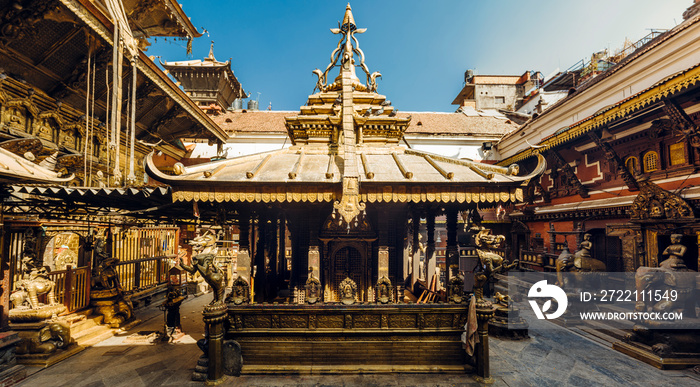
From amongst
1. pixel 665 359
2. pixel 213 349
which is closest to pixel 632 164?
pixel 665 359

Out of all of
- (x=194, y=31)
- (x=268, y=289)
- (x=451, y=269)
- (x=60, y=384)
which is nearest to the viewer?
(x=60, y=384)

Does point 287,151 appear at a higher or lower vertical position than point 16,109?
lower

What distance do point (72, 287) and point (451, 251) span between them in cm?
1305

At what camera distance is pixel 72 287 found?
1006 centimetres

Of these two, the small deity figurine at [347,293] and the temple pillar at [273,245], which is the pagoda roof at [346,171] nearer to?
the small deity figurine at [347,293]

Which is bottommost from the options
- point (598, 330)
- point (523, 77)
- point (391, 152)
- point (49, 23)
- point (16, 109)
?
point (598, 330)

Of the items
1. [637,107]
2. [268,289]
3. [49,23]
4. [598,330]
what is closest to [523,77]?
[637,107]

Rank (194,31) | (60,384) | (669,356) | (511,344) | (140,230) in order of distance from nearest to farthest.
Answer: (60,384), (669,356), (511,344), (140,230), (194,31)

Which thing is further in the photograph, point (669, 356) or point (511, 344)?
point (511, 344)

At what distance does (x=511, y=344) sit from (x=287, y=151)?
9015 mm

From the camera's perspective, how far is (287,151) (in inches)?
344

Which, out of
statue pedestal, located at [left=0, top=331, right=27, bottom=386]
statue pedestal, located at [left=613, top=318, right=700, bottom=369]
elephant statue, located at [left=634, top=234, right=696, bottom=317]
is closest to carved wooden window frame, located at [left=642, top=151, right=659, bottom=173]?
elephant statue, located at [left=634, top=234, right=696, bottom=317]

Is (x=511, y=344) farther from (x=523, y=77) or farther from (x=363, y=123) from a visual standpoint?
(x=523, y=77)

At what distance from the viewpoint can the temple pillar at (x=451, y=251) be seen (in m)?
7.70
